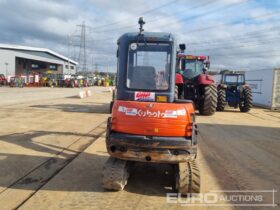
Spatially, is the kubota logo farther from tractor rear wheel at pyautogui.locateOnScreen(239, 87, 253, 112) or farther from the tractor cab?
tractor rear wheel at pyautogui.locateOnScreen(239, 87, 253, 112)

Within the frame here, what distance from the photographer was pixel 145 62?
6879 mm

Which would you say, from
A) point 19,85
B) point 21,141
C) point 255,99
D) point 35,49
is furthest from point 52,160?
point 35,49

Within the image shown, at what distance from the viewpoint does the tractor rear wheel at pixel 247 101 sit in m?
21.5

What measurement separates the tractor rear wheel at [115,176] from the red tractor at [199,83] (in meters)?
10.7

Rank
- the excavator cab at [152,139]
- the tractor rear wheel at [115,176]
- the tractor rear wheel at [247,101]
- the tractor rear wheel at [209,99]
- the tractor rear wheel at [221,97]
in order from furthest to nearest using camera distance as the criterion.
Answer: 1. the tractor rear wheel at [247,101]
2. the tractor rear wheel at [221,97]
3. the tractor rear wheel at [209,99]
4. the tractor rear wheel at [115,176]
5. the excavator cab at [152,139]

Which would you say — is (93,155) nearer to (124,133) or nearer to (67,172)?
(67,172)

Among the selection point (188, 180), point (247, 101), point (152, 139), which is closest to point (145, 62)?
point (152, 139)

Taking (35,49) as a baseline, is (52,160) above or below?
below

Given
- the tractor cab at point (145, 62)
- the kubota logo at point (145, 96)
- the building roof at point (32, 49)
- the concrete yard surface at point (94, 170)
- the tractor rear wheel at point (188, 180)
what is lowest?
the concrete yard surface at point (94, 170)

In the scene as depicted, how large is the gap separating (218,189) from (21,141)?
220 inches

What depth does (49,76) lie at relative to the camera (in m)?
65.1

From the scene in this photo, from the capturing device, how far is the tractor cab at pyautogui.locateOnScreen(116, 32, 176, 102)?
6789 millimetres

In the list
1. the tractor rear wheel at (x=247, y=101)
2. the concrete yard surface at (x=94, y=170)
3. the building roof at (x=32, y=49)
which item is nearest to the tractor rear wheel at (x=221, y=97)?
the tractor rear wheel at (x=247, y=101)

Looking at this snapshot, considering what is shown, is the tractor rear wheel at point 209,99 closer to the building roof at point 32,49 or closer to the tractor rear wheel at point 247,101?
the tractor rear wheel at point 247,101
